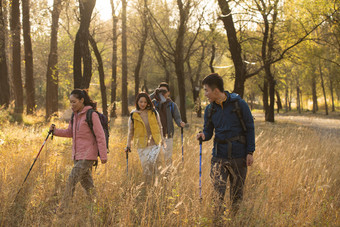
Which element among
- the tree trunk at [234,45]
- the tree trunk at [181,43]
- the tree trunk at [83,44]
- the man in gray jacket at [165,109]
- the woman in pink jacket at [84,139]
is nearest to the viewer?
the woman in pink jacket at [84,139]

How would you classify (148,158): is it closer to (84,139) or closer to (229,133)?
(84,139)

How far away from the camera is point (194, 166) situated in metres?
6.50

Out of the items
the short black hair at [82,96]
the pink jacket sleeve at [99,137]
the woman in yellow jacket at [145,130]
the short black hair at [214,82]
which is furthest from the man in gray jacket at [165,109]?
the short black hair at [214,82]

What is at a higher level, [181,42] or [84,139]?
[181,42]

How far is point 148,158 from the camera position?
247 inches

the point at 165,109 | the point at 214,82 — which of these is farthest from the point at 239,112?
the point at 165,109

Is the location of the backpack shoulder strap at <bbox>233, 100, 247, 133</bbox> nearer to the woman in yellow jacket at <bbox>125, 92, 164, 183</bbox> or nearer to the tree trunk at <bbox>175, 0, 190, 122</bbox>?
the woman in yellow jacket at <bbox>125, 92, 164, 183</bbox>

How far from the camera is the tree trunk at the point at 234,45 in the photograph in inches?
533

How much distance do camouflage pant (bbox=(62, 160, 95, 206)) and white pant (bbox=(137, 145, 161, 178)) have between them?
1.31m

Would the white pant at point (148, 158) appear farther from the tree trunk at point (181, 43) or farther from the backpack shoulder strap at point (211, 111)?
the tree trunk at point (181, 43)

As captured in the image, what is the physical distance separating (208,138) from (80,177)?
183 centimetres

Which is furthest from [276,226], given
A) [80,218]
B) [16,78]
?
[16,78]

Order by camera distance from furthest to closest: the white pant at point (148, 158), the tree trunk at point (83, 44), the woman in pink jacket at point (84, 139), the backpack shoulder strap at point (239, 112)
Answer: the tree trunk at point (83, 44), the white pant at point (148, 158), the woman in pink jacket at point (84, 139), the backpack shoulder strap at point (239, 112)

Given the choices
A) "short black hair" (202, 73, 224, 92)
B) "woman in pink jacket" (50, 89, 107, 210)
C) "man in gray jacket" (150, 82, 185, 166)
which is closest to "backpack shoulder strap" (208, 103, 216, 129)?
"short black hair" (202, 73, 224, 92)
